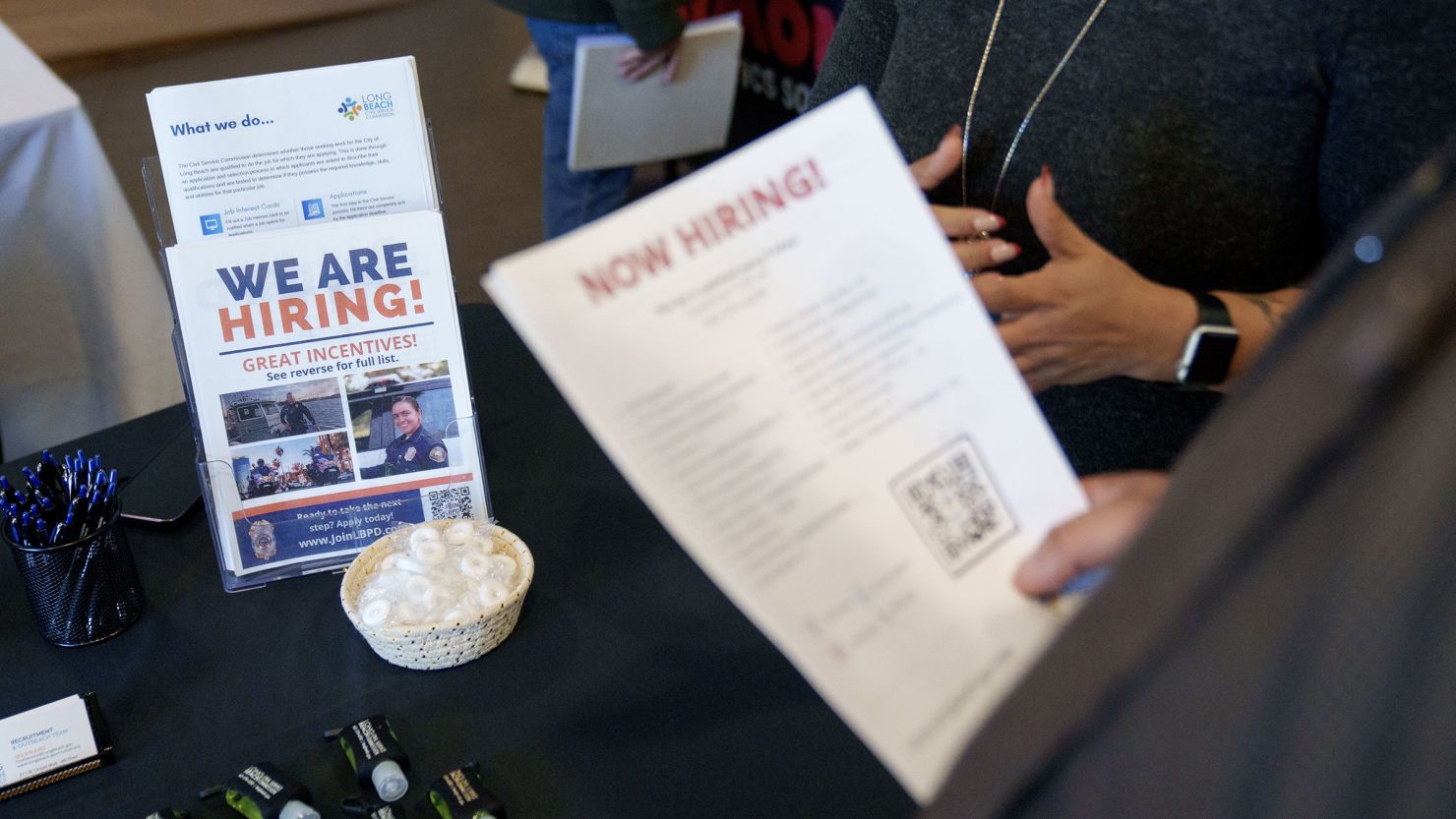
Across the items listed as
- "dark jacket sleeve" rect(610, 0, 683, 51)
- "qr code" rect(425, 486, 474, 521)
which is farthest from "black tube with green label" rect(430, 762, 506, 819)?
"dark jacket sleeve" rect(610, 0, 683, 51)

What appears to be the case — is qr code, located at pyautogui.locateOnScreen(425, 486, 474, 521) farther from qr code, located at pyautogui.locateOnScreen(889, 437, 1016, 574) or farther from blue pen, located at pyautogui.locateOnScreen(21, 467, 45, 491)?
qr code, located at pyautogui.locateOnScreen(889, 437, 1016, 574)

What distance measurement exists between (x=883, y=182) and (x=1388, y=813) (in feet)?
1.01

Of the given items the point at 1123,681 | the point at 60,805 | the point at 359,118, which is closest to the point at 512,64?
the point at 359,118

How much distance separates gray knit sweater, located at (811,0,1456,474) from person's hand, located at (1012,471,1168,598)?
0.41 metres

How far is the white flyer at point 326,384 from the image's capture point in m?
0.89

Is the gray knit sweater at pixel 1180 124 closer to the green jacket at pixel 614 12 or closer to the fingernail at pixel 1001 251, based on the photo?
the fingernail at pixel 1001 251

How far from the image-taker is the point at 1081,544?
49 centimetres

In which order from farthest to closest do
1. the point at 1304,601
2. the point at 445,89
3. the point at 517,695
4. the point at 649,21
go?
the point at 445,89, the point at 649,21, the point at 517,695, the point at 1304,601

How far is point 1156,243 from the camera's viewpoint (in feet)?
3.00

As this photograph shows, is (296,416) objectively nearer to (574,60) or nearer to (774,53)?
(574,60)

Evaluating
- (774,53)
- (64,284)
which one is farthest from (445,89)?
(64,284)

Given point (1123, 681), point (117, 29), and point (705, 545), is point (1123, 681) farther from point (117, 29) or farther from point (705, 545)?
point (117, 29)

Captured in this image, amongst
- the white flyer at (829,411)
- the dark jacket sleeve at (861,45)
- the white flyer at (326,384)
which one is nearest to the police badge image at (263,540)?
the white flyer at (326,384)

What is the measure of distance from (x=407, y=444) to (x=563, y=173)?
2119 mm
